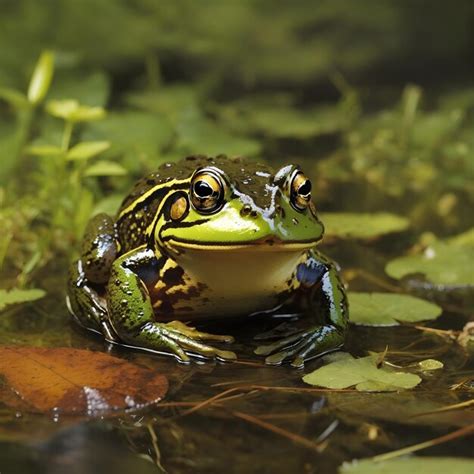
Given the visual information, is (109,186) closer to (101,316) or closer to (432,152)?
(101,316)

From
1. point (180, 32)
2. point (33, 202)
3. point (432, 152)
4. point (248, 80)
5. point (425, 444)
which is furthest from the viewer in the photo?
point (180, 32)

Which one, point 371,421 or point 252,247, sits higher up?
point 252,247

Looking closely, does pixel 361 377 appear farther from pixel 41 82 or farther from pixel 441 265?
pixel 41 82

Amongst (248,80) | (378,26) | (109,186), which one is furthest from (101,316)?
(378,26)

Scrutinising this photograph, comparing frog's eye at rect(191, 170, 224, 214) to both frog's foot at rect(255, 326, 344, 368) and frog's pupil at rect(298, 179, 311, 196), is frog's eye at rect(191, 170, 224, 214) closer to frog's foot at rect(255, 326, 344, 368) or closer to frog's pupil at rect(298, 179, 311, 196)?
frog's pupil at rect(298, 179, 311, 196)

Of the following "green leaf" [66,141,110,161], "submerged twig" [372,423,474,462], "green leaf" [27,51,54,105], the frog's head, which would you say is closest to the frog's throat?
the frog's head

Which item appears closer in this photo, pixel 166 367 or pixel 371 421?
pixel 371 421
